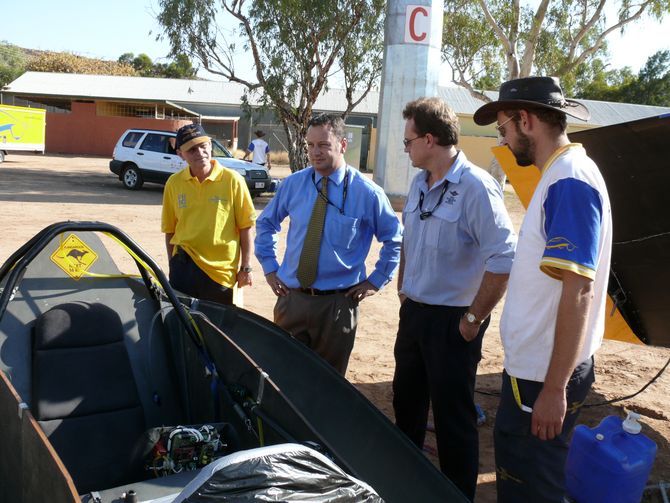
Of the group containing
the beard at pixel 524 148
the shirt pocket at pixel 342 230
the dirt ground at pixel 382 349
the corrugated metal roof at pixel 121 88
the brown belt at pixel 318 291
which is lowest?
the dirt ground at pixel 382 349

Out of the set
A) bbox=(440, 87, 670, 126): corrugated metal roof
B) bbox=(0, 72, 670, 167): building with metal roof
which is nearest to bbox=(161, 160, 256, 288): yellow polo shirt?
bbox=(0, 72, 670, 167): building with metal roof

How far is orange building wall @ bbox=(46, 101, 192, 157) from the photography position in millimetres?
32781

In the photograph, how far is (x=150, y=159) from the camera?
17859mm

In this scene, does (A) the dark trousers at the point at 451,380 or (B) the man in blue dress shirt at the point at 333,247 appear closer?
(A) the dark trousers at the point at 451,380

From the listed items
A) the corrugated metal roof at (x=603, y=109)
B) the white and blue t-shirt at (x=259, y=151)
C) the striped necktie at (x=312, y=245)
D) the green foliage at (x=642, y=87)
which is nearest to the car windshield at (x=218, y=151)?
the white and blue t-shirt at (x=259, y=151)

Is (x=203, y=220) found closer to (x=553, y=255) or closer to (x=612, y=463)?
(x=553, y=255)

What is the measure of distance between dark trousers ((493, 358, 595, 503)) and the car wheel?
17.2 meters

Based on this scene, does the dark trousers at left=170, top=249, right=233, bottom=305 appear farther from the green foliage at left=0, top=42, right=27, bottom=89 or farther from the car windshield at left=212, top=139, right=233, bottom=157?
the green foliage at left=0, top=42, right=27, bottom=89

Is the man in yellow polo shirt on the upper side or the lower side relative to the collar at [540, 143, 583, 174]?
lower

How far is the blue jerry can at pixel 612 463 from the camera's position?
3199 millimetres

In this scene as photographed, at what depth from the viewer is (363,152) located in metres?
35.6

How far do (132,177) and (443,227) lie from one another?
1657cm

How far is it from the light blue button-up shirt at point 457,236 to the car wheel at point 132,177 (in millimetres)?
16242

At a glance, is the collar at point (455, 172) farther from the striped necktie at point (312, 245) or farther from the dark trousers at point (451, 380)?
the striped necktie at point (312, 245)
